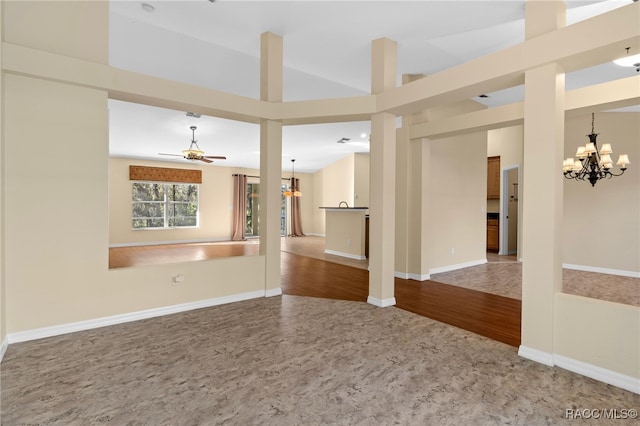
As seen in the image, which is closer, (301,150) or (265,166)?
(265,166)

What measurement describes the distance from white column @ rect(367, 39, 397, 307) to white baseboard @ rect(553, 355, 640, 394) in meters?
1.79

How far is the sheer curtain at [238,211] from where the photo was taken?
11.1 metres

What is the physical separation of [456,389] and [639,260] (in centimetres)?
567

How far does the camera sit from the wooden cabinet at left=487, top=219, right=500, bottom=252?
325 inches

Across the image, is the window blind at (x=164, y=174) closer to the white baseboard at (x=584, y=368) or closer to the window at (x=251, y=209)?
the window at (x=251, y=209)

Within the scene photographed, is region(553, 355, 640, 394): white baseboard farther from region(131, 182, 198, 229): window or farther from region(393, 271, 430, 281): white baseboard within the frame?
region(131, 182, 198, 229): window

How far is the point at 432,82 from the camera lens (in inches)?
126

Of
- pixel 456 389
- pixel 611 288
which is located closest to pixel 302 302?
pixel 456 389

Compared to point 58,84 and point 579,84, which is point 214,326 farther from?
point 579,84

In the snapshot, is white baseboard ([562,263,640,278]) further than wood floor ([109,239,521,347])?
Yes

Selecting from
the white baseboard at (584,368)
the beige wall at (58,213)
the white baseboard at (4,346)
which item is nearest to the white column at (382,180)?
the white baseboard at (584,368)

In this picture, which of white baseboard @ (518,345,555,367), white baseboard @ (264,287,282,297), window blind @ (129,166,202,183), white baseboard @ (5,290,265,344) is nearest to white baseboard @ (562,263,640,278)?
white baseboard @ (518,345,555,367)

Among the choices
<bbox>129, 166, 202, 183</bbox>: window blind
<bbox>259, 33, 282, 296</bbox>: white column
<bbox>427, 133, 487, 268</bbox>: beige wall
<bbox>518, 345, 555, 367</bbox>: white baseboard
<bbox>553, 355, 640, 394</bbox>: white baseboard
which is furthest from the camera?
<bbox>129, 166, 202, 183</bbox>: window blind

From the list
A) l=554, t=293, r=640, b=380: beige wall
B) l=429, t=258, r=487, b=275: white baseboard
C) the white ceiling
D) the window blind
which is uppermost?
the white ceiling
